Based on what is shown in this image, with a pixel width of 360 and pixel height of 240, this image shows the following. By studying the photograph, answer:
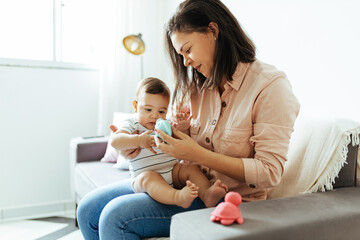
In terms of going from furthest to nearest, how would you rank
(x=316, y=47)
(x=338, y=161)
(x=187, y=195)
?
(x=316, y=47)
(x=338, y=161)
(x=187, y=195)

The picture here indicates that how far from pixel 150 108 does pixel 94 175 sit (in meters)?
0.88

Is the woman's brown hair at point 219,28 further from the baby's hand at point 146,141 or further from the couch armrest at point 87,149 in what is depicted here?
the couch armrest at point 87,149

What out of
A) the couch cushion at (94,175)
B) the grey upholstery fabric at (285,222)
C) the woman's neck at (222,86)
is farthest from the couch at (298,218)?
the couch cushion at (94,175)

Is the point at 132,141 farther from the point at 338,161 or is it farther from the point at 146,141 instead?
the point at 338,161

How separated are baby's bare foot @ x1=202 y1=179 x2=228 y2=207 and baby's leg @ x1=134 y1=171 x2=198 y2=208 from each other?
0.06m

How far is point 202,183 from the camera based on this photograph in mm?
1217

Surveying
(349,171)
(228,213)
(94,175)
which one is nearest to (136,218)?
(228,213)

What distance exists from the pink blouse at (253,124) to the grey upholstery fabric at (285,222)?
0.46ft

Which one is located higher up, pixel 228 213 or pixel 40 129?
pixel 228 213

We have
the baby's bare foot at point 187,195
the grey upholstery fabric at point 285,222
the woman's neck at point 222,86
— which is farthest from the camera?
the woman's neck at point 222,86

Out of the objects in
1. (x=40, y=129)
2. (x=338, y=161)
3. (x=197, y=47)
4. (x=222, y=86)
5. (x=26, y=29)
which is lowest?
(x=40, y=129)

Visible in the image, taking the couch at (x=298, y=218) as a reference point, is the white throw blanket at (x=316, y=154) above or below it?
above

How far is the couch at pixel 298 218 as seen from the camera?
0.80 meters

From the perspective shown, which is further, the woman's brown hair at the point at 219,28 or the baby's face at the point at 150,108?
the baby's face at the point at 150,108
